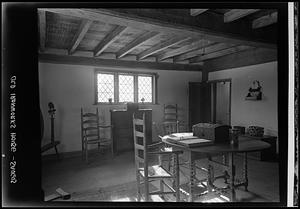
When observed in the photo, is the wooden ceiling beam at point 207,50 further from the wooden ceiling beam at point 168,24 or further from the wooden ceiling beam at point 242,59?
the wooden ceiling beam at point 168,24

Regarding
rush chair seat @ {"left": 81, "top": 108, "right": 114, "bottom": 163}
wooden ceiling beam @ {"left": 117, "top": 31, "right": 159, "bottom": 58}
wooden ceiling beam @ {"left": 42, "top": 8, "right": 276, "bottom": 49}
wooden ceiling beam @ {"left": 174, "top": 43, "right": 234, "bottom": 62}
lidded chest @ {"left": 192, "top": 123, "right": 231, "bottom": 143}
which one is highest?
wooden ceiling beam @ {"left": 174, "top": 43, "right": 234, "bottom": 62}

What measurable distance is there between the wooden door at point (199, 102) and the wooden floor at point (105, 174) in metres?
1.27

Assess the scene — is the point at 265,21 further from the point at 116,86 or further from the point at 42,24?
the point at 116,86

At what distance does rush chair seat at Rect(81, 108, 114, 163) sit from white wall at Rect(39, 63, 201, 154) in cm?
13

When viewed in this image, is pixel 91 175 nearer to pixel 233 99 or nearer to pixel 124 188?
pixel 124 188

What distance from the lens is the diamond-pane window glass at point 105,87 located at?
4.13 meters

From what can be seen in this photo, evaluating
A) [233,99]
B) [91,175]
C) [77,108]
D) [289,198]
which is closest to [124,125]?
[77,108]

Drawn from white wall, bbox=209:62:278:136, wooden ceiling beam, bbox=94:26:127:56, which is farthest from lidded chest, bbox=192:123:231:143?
white wall, bbox=209:62:278:136

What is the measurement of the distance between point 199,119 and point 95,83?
251cm

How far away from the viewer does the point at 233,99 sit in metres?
4.25

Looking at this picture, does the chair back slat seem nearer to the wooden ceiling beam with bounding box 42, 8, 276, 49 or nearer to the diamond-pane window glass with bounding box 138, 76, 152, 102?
the wooden ceiling beam with bounding box 42, 8, 276, 49

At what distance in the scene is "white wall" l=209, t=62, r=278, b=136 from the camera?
3.51 m

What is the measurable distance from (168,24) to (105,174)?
2285 mm

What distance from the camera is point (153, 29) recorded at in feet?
6.72
